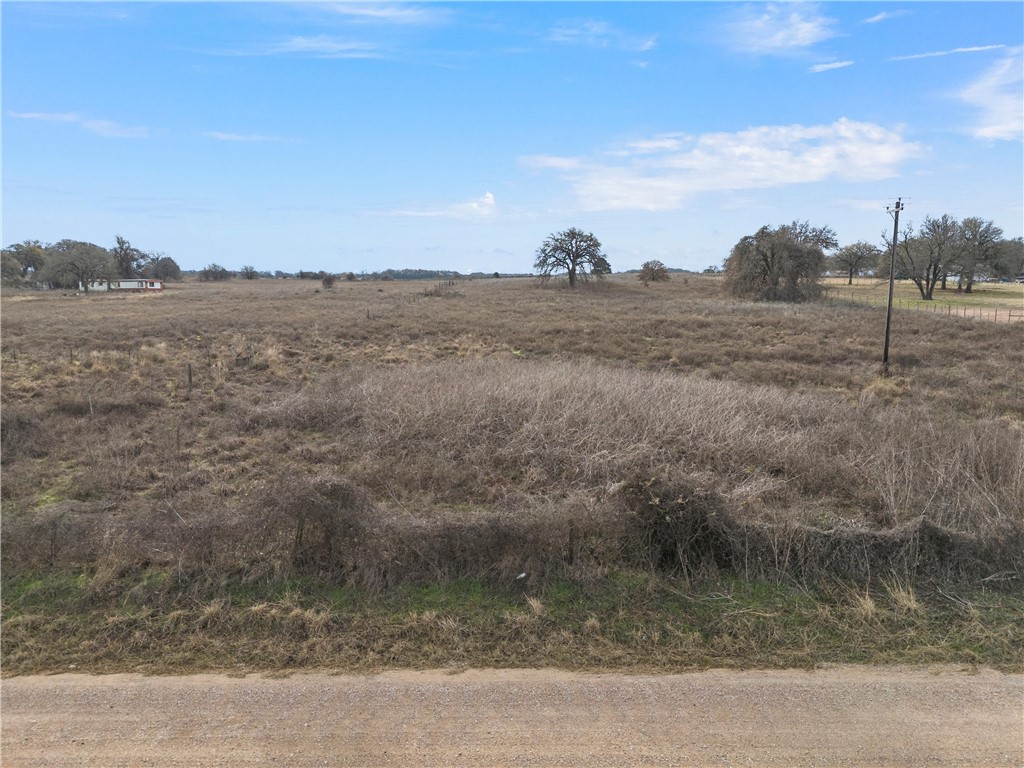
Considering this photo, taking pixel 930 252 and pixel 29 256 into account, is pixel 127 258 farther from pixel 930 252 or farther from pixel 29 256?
pixel 930 252

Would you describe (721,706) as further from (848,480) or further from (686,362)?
(686,362)

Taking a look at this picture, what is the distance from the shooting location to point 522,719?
13.9 feet

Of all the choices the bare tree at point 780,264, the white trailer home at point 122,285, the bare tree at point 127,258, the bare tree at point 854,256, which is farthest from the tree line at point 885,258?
the bare tree at point 127,258

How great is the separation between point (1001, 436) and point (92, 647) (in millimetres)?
12716

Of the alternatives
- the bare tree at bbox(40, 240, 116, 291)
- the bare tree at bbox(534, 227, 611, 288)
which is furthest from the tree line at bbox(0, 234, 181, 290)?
the bare tree at bbox(534, 227, 611, 288)

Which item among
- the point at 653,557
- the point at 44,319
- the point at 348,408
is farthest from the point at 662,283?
the point at 653,557

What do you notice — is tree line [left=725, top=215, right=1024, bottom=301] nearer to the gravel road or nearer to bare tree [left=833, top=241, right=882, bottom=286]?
bare tree [left=833, top=241, right=882, bottom=286]

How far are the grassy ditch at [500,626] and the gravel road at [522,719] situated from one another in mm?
214

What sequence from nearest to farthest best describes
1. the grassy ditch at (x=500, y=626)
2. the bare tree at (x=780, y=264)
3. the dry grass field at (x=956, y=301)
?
the grassy ditch at (x=500, y=626) < the dry grass field at (x=956, y=301) < the bare tree at (x=780, y=264)

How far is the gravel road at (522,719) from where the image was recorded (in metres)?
3.89

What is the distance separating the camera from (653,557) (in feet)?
21.1

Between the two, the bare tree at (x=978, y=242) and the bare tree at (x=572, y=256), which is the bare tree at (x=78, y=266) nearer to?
the bare tree at (x=572, y=256)

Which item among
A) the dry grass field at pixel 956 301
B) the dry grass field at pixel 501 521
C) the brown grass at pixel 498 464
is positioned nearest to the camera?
the dry grass field at pixel 501 521

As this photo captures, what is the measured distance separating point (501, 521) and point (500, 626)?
128cm
